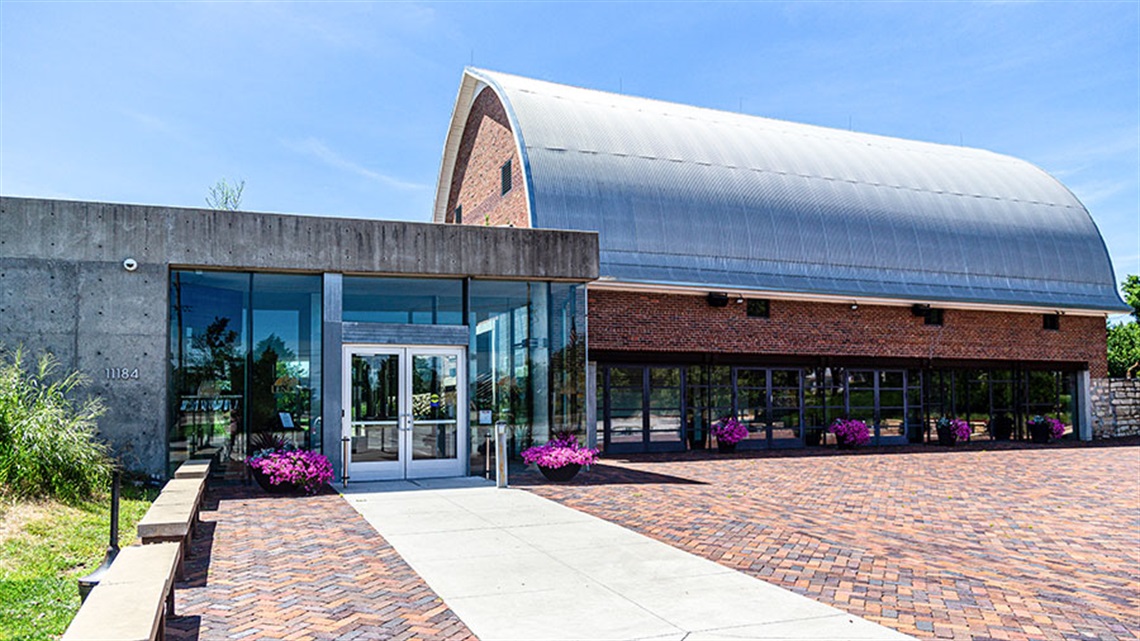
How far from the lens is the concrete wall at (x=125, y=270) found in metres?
13.6

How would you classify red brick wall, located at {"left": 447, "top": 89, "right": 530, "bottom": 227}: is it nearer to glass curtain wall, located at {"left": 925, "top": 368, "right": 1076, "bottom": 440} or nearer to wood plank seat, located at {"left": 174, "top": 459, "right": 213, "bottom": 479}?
wood plank seat, located at {"left": 174, "top": 459, "right": 213, "bottom": 479}

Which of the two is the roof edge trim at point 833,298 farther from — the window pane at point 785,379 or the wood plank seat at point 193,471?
the wood plank seat at point 193,471

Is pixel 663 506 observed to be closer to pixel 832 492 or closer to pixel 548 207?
pixel 832 492

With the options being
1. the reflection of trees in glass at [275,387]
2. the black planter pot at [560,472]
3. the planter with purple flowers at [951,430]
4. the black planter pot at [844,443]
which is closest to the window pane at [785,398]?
the black planter pot at [844,443]

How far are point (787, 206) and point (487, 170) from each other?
337 inches

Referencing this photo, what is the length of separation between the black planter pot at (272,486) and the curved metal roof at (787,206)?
957cm

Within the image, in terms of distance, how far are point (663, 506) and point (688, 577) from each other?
169 inches

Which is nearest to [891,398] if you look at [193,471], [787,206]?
[787,206]

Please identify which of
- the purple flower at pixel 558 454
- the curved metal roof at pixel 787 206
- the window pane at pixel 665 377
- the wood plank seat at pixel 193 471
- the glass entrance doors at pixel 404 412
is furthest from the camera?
the window pane at pixel 665 377

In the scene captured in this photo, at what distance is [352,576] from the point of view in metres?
8.01

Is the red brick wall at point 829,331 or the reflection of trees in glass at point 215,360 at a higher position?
the red brick wall at point 829,331

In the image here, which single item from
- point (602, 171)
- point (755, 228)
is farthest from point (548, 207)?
point (755, 228)

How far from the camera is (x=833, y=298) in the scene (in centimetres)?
2458

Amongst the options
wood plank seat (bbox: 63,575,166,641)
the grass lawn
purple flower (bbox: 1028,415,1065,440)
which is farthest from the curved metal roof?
wood plank seat (bbox: 63,575,166,641)
